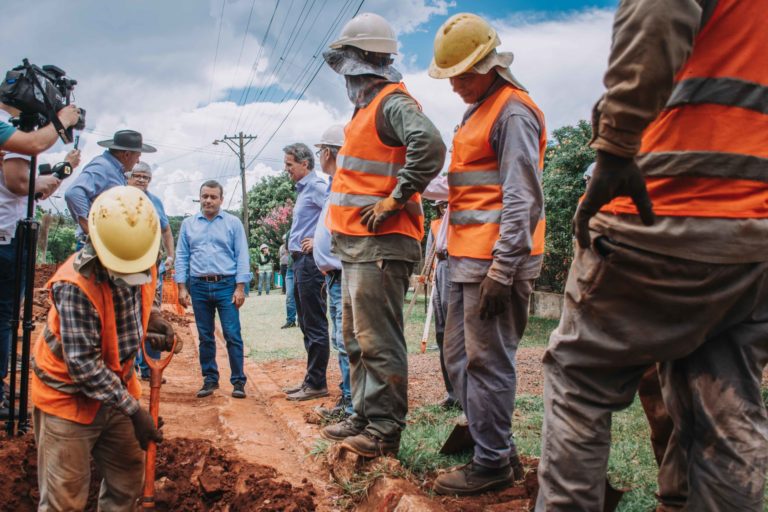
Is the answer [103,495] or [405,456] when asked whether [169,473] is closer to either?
[103,495]

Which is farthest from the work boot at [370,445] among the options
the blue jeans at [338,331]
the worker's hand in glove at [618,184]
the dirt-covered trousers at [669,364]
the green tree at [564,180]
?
the green tree at [564,180]

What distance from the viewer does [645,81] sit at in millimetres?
1500

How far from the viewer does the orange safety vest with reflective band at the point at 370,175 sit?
133 inches

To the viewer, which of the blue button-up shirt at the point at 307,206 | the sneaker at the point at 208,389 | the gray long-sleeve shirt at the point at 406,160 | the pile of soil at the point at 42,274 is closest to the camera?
the gray long-sleeve shirt at the point at 406,160

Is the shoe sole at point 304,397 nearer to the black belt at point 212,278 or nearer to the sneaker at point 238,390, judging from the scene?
the sneaker at point 238,390

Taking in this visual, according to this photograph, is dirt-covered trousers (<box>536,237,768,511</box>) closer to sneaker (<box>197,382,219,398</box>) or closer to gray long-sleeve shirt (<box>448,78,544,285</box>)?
gray long-sleeve shirt (<box>448,78,544,285</box>)

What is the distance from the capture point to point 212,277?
19.2 ft

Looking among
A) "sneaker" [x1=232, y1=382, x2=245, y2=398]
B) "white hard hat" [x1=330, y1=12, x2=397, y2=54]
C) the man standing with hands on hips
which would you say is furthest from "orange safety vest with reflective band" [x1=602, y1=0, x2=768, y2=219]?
"sneaker" [x1=232, y1=382, x2=245, y2=398]

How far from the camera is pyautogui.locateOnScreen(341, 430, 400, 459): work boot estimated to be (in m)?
3.24

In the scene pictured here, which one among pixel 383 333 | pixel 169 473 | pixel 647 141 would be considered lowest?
pixel 169 473

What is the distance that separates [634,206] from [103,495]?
2.95m

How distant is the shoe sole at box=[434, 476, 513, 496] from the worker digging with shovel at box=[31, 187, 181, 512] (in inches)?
54.8

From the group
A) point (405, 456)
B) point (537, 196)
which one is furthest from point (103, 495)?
point (537, 196)

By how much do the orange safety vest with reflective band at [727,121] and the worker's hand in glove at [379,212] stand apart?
167 centimetres
